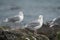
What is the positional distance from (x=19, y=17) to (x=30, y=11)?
7.42 m

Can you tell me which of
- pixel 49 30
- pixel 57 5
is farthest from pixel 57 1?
pixel 49 30

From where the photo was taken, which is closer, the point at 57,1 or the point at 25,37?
the point at 25,37

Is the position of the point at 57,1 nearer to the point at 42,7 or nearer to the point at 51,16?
the point at 42,7

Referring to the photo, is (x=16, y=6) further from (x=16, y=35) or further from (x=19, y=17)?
(x=16, y=35)

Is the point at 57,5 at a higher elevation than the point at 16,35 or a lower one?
higher

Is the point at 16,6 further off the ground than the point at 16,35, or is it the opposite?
the point at 16,6

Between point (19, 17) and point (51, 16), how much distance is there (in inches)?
200

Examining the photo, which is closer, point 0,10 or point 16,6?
point 0,10

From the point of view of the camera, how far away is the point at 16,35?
1013 cm

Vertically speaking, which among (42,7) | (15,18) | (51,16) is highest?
(42,7)

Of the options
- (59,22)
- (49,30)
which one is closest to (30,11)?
(59,22)

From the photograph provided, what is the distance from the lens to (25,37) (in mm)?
10414

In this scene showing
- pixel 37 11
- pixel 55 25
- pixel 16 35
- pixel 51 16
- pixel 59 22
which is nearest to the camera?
pixel 16 35

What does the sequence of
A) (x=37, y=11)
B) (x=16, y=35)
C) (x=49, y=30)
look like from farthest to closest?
(x=37, y=11) < (x=49, y=30) < (x=16, y=35)
